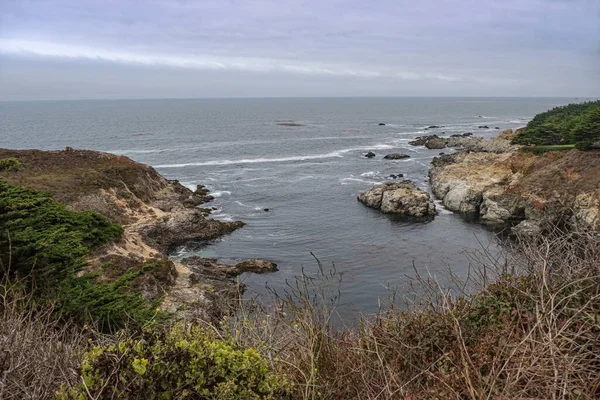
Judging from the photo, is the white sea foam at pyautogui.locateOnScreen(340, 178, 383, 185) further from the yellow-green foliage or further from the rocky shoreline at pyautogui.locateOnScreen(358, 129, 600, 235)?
the yellow-green foliage

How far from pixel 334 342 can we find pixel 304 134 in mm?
118414

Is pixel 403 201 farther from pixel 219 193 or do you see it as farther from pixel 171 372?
pixel 171 372

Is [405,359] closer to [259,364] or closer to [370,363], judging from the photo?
[370,363]

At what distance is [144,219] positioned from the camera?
3828cm

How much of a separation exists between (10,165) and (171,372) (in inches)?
1638

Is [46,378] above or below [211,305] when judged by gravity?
above

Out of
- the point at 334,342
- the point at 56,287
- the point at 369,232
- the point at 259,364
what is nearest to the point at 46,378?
the point at 259,364

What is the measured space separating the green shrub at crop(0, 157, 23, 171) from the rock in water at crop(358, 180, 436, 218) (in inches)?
1334

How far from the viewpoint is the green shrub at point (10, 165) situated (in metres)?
38.8

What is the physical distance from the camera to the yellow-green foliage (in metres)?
5.11

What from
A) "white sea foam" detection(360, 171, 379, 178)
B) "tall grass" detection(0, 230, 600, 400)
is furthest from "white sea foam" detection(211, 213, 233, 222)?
"tall grass" detection(0, 230, 600, 400)

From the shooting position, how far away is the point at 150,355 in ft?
18.1

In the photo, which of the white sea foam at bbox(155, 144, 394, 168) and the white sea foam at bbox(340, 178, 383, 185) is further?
the white sea foam at bbox(155, 144, 394, 168)

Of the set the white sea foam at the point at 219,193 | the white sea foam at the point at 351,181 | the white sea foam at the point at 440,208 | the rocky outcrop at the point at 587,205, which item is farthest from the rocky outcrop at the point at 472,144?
the white sea foam at the point at 219,193
